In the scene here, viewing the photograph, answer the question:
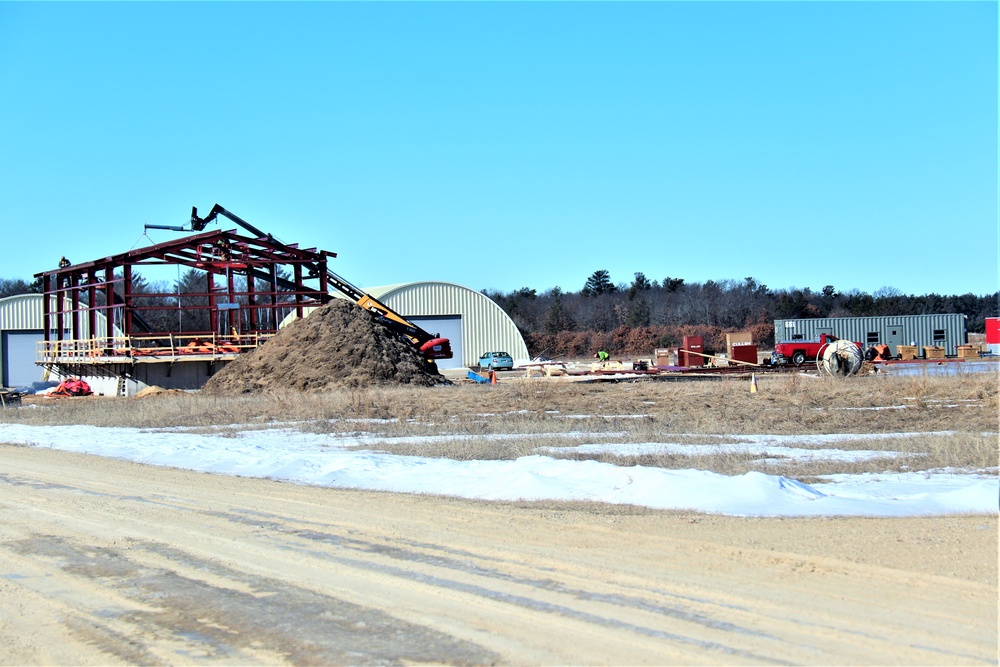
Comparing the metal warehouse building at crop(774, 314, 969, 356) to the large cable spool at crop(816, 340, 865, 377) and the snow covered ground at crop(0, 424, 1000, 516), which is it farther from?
the snow covered ground at crop(0, 424, 1000, 516)

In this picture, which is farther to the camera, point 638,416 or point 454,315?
point 454,315

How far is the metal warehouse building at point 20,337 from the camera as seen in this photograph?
190ft

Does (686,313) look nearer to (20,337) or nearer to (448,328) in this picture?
(448,328)

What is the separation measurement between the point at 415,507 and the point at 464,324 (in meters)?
53.8

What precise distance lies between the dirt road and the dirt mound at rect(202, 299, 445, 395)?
22977mm

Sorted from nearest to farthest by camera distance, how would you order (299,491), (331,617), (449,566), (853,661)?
(853,661)
(331,617)
(449,566)
(299,491)

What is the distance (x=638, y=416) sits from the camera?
23.1m

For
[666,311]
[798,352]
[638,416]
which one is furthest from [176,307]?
[666,311]

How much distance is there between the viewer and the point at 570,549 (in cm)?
840

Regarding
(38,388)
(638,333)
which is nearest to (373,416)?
(38,388)

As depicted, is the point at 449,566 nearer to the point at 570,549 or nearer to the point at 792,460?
the point at 570,549

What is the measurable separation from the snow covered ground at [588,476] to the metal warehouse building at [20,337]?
42.2 meters

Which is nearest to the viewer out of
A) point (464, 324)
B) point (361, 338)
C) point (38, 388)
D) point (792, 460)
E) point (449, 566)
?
point (449, 566)

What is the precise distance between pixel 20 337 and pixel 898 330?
5849 cm
